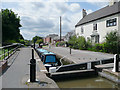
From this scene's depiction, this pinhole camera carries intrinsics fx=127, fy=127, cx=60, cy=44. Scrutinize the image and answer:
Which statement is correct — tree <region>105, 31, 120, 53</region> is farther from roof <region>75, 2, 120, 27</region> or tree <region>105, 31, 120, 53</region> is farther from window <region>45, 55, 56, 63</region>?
window <region>45, 55, 56, 63</region>

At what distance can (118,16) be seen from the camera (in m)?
21.9

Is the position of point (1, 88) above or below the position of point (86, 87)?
above

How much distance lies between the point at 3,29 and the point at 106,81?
28913mm

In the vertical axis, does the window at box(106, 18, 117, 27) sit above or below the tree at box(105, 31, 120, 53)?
above

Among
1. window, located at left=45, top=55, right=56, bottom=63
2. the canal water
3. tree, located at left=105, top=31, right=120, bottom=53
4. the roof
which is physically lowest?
the canal water

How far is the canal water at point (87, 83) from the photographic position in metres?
7.35

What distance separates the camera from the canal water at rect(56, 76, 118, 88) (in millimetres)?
7352

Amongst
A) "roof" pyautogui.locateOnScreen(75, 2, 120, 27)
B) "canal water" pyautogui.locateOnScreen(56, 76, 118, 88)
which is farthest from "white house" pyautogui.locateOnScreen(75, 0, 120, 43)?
"canal water" pyautogui.locateOnScreen(56, 76, 118, 88)

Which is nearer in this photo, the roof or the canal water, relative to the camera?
the canal water

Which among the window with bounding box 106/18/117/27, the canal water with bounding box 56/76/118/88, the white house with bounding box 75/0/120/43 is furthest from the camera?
the white house with bounding box 75/0/120/43

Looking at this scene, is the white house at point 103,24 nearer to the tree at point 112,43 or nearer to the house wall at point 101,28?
the house wall at point 101,28

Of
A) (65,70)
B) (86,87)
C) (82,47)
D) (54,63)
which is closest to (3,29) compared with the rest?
(82,47)

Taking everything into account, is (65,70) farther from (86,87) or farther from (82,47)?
(82,47)

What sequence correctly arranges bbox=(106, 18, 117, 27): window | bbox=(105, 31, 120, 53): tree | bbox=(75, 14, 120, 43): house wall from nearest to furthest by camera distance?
bbox=(105, 31, 120, 53): tree
bbox=(106, 18, 117, 27): window
bbox=(75, 14, 120, 43): house wall
